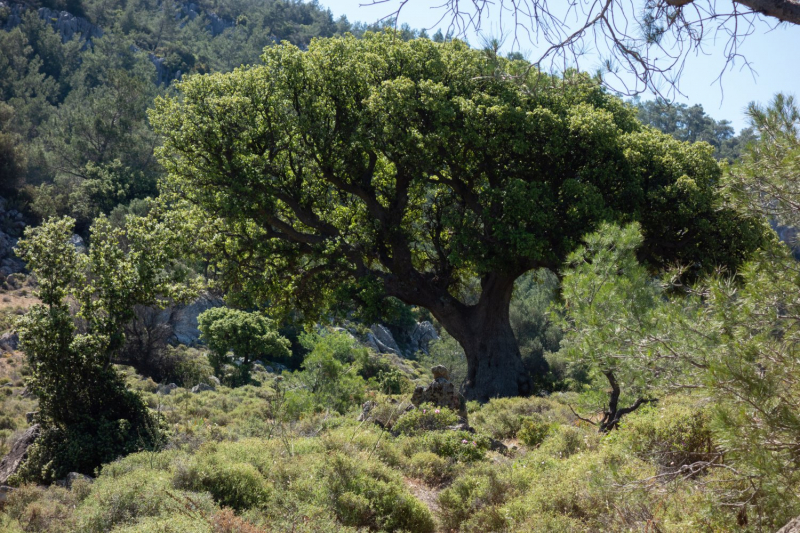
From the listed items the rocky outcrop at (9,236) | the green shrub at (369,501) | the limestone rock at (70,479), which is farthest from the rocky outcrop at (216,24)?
the green shrub at (369,501)

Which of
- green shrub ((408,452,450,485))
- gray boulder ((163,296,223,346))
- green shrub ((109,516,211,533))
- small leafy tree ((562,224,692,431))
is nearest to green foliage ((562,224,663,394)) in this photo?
small leafy tree ((562,224,692,431))

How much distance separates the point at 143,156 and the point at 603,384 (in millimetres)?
43469

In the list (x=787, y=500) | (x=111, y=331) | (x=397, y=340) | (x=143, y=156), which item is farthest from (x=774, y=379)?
(x=143, y=156)

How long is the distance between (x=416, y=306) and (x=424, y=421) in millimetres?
8255

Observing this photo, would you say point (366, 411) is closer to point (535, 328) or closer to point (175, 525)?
point (175, 525)

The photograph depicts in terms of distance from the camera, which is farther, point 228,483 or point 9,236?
point 9,236

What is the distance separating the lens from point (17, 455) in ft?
30.3

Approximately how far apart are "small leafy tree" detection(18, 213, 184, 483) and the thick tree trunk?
24.1ft

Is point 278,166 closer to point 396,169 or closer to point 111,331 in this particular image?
point 396,169

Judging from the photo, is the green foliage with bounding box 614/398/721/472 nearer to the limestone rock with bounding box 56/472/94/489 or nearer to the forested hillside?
the forested hillside

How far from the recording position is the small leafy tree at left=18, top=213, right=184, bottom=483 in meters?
9.11

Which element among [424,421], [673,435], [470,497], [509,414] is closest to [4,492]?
[424,421]

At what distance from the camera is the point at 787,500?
11.3ft

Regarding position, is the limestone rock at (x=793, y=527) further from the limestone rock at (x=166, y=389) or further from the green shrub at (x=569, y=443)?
the limestone rock at (x=166, y=389)
